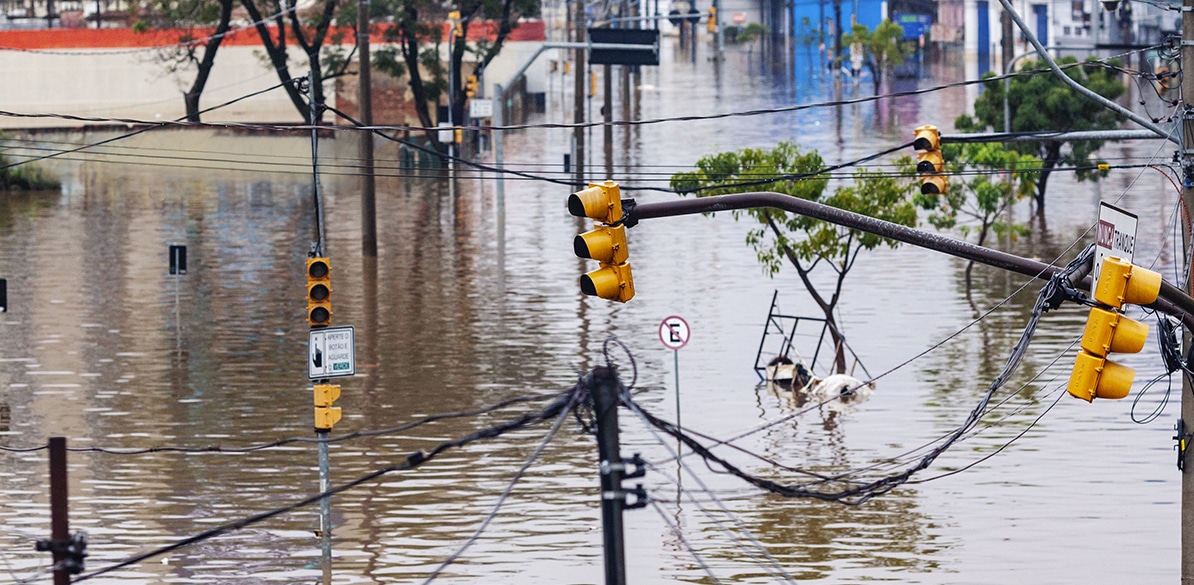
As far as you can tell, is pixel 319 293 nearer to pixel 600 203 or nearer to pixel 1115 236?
pixel 600 203

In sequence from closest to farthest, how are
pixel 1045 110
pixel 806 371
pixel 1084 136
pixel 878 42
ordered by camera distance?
1. pixel 1084 136
2. pixel 806 371
3. pixel 1045 110
4. pixel 878 42

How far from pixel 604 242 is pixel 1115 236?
389 cm

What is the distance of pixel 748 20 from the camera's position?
175 meters

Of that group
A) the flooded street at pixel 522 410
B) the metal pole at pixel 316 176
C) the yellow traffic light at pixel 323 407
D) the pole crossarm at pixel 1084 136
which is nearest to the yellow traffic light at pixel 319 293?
the metal pole at pixel 316 176

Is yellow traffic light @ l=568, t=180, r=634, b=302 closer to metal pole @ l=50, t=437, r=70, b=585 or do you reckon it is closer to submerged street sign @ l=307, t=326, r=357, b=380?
metal pole @ l=50, t=437, r=70, b=585

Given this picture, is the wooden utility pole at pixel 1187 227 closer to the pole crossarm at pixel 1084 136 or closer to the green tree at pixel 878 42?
the pole crossarm at pixel 1084 136

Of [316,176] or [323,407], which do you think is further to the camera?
[316,176]

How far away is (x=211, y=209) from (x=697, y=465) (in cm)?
3602

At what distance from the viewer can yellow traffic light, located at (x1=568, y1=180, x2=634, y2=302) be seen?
1322cm

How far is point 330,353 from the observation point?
18.5 metres

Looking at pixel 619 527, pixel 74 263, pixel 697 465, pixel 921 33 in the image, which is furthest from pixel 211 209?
pixel 921 33

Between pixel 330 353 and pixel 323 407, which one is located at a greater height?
pixel 330 353

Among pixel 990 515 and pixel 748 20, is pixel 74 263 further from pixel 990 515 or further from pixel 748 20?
pixel 748 20

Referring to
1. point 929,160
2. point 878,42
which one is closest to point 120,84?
point 878,42
